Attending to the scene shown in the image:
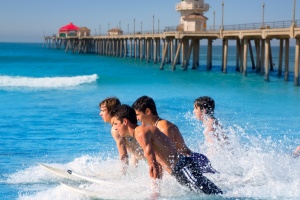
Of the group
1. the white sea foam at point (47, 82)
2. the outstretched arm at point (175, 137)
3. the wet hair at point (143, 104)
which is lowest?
the white sea foam at point (47, 82)

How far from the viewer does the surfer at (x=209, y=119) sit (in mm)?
6887

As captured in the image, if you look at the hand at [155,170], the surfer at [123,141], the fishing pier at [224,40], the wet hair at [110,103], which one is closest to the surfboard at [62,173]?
the surfer at [123,141]

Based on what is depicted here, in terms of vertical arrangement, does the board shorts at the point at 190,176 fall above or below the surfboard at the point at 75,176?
above

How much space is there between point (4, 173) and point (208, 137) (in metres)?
3.53

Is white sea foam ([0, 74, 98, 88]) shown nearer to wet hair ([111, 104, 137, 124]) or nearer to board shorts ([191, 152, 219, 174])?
board shorts ([191, 152, 219, 174])

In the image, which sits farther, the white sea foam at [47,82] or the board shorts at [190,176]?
the white sea foam at [47,82]

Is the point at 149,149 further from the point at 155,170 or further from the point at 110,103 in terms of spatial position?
the point at 110,103

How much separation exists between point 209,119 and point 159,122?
117 centimetres

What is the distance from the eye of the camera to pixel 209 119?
7.08m

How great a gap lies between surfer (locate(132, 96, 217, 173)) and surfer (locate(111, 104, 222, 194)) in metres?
0.21

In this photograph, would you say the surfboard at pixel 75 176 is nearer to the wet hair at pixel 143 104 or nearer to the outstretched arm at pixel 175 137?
the outstretched arm at pixel 175 137

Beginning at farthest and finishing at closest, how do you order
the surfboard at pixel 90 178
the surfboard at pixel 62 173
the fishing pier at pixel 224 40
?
the fishing pier at pixel 224 40, the surfboard at pixel 62 173, the surfboard at pixel 90 178

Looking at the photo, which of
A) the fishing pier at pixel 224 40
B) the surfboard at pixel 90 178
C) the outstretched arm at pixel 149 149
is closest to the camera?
the outstretched arm at pixel 149 149

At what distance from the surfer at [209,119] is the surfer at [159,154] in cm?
100
